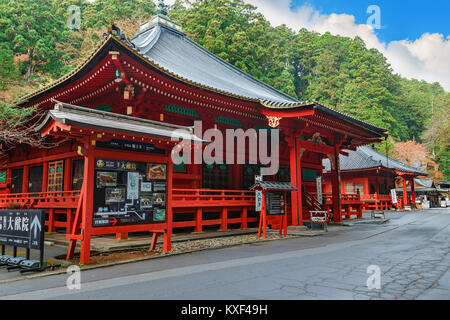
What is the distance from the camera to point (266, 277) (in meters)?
5.99

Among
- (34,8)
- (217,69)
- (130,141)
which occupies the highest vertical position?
(34,8)

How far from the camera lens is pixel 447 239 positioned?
11281 mm

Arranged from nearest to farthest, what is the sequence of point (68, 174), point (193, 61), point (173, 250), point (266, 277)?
point (266, 277) → point (173, 250) → point (68, 174) → point (193, 61)

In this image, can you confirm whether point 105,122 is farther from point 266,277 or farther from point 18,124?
point 18,124

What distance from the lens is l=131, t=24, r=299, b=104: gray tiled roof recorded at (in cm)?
1471

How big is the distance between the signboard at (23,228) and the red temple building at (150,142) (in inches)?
35.8

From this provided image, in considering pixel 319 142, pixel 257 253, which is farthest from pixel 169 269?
pixel 319 142

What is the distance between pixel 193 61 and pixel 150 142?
Result: 10.2 m

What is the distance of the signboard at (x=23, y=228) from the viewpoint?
6.96 metres

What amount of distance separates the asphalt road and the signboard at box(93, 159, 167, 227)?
1194 millimetres

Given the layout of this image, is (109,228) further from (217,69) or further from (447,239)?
(217,69)

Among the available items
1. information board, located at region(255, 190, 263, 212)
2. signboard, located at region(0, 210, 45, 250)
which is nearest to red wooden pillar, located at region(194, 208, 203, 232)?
information board, located at region(255, 190, 263, 212)

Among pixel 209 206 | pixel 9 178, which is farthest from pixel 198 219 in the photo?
pixel 9 178

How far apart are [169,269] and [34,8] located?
32824mm
